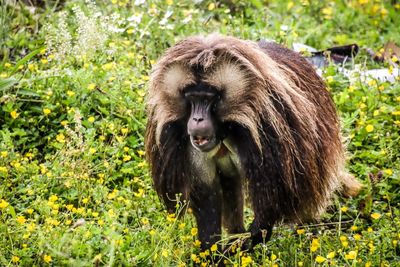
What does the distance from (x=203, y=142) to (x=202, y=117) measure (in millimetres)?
142

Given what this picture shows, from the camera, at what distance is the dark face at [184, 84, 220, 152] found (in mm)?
4973

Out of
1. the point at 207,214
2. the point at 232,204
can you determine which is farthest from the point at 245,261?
the point at 232,204

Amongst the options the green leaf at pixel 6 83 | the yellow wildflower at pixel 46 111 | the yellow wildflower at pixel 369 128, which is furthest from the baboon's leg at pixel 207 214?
the green leaf at pixel 6 83

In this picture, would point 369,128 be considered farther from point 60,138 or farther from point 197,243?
point 60,138

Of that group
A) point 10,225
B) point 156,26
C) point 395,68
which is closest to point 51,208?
point 10,225

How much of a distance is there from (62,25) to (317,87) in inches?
96.9

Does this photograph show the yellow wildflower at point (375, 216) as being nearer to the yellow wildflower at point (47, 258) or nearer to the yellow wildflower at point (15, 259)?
the yellow wildflower at point (47, 258)

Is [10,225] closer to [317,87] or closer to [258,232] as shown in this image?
[258,232]

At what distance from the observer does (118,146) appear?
6676mm

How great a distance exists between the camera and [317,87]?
6.01 m

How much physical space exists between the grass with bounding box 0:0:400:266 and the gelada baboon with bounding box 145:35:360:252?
25 centimetres

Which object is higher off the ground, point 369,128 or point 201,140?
point 201,140

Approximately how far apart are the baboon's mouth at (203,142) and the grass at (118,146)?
1.89ft

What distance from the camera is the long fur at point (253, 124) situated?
5.07 metres
